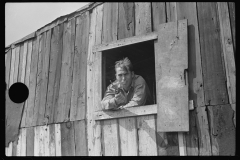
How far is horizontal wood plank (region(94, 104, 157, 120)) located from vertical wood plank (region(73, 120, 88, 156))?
1.17ft

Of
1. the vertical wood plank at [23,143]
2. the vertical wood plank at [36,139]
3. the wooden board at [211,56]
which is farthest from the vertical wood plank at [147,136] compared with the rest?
the vertical wood plank at [23,143]

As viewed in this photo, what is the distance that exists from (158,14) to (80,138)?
2401 mm

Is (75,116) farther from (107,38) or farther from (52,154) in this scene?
(107,38)

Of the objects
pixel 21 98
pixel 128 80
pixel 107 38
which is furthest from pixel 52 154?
pixel 107 38

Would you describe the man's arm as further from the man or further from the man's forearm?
the man's forearm

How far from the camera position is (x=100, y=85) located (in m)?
5.48

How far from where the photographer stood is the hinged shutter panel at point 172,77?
14.7ft

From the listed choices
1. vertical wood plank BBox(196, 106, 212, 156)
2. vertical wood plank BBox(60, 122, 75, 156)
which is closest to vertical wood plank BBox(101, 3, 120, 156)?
vertical wood plank BBox(60, 122, 75, 156)

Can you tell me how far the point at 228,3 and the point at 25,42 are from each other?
4.53 m

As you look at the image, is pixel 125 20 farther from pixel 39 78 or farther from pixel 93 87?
pixel 39 78

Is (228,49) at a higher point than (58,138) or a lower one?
higher

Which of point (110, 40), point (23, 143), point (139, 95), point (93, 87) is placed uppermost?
point (110, 40)

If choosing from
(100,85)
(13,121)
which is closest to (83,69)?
(100,85)

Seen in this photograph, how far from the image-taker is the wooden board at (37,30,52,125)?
627cm
